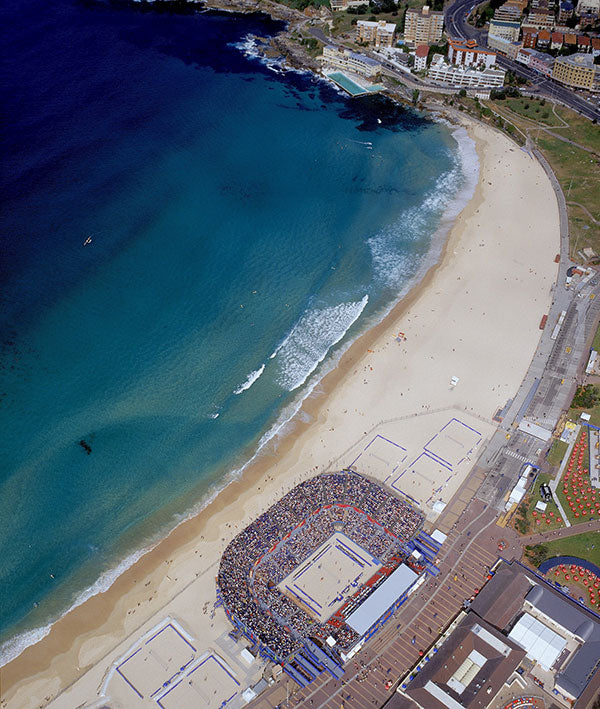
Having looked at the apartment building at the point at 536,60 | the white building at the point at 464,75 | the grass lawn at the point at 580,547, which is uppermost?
the apartment building at the point at 536,60

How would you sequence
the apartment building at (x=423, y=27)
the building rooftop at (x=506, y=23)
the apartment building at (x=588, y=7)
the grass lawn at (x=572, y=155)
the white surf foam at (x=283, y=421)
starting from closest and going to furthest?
the white surf foam at (x=283, y=421) → the grass lawn at (x=572, y=155) → the apartment building at (x=423, y=27) → the building rooftop at (x=506, y=23) → the apartment building at (x=588, y=7)

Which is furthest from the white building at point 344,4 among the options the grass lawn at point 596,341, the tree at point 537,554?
the tree at point 537,554

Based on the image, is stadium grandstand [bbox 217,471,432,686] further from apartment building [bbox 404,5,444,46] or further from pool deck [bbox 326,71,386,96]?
apartment building [bbox 404,5,444,46]

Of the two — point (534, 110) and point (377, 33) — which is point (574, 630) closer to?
point (534, 110)

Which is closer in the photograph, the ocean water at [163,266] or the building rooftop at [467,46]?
the ocean water at [163,266]

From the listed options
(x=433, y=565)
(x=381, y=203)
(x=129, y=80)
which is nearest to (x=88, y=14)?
(x=129, y=80)

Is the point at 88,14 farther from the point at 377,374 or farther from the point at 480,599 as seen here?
the point at 480,599

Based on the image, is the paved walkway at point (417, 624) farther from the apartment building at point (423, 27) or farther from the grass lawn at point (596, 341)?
the apartment building at point (423, 27)
